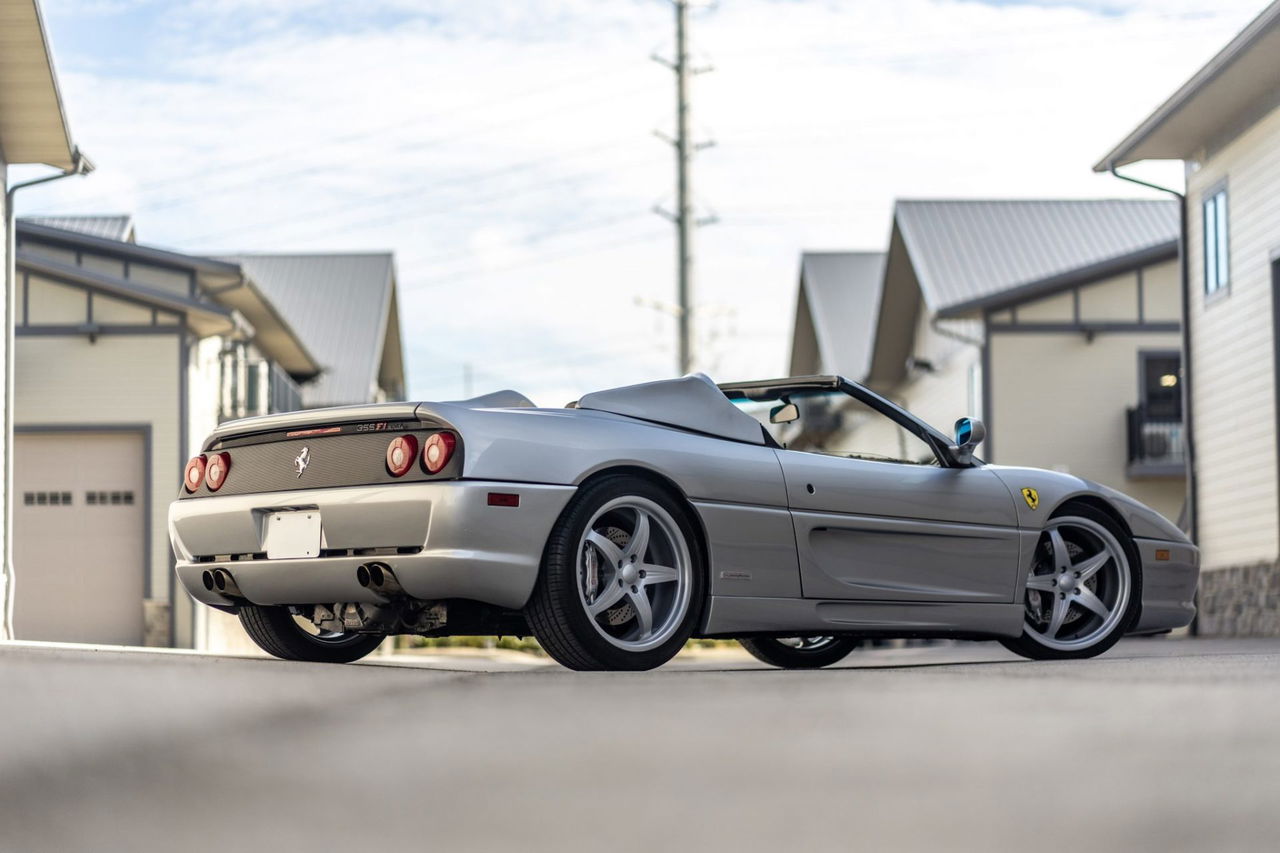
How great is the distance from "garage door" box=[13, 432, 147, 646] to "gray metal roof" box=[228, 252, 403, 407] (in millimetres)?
10808

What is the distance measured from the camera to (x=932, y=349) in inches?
1281

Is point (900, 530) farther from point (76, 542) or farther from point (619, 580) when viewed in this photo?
point (76, 542)

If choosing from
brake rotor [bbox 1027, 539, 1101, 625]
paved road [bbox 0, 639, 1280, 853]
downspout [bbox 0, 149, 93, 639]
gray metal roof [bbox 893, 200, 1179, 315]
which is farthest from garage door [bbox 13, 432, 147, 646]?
paved road [bbox 0, 639, 1280, 853]

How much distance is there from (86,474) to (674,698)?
65.5ft

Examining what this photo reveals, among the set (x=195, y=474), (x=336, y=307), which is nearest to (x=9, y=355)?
(x=195, y=474)

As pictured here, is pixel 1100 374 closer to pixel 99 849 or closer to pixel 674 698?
pixel 674 698

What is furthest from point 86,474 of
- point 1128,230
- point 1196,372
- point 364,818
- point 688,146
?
point 364,818

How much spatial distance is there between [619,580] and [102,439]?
18536 millimetres

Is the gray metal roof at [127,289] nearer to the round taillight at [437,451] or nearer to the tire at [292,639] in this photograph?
the tire at [292,639]

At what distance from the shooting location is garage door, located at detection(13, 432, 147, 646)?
22.3m

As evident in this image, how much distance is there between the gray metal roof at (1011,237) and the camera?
30094 millimetres

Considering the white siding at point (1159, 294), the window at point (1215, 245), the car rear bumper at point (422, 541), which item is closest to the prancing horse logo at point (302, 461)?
the car rear bumper at point (422, 541)

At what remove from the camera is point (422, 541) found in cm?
583

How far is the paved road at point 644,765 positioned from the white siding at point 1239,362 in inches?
493
